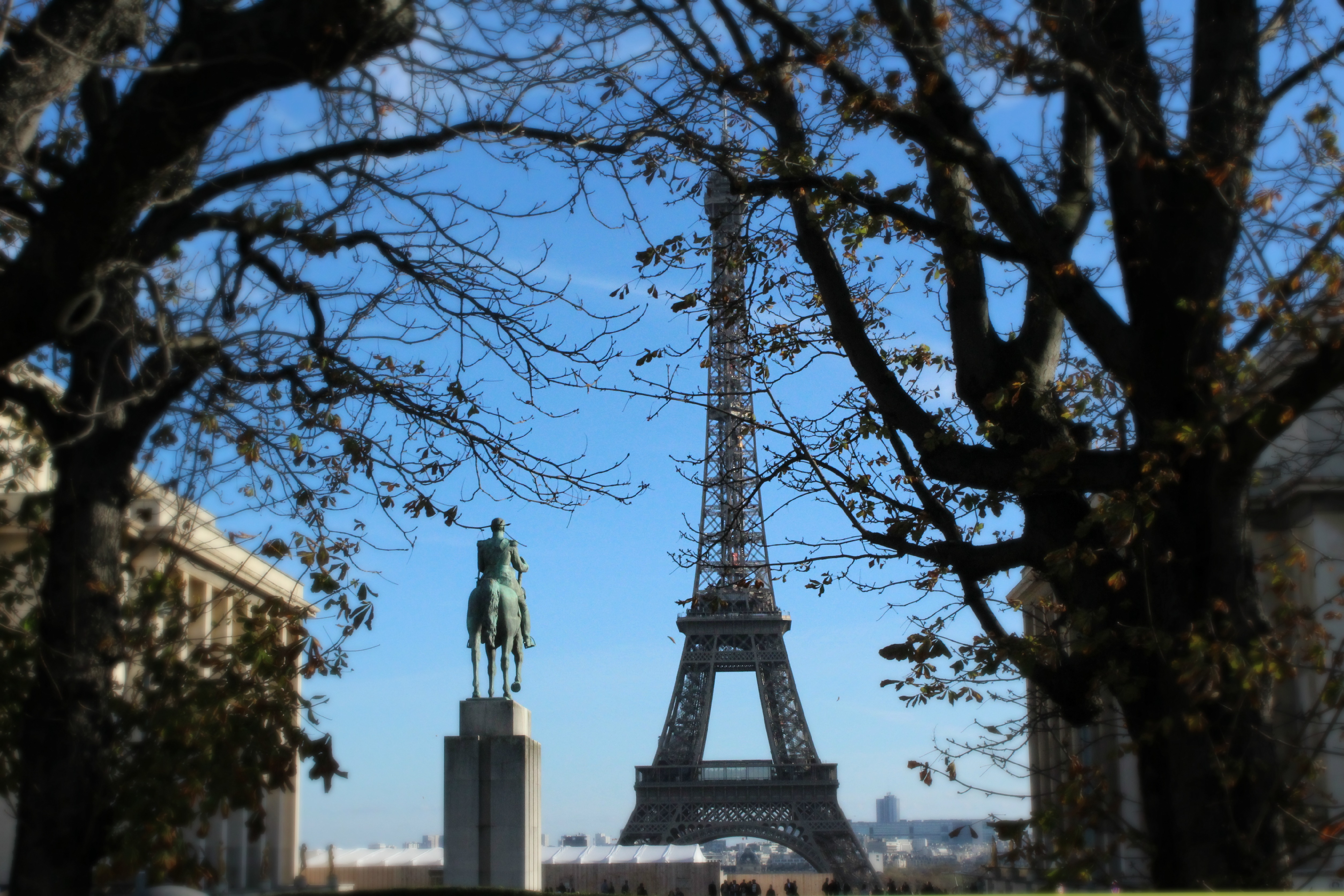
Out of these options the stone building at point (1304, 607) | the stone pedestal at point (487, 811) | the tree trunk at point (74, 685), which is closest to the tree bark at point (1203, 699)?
the stone building at point (1304, 607)

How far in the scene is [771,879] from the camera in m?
114

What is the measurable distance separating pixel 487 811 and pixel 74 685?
43.1 ft

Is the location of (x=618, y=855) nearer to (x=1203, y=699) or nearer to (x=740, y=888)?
(x=740, y=888)

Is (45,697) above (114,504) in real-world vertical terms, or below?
below

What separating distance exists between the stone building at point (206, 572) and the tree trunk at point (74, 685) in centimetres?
26

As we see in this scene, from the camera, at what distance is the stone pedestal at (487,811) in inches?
729

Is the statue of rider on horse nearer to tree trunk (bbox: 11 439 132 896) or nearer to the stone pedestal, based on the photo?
the stone pedestal

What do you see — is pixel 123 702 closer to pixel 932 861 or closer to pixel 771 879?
pixel 932 861

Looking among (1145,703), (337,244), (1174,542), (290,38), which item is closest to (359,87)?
(290,38)

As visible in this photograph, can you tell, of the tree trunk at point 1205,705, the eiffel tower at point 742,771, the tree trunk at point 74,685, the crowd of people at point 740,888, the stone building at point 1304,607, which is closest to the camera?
the tree trunk at point 74,685

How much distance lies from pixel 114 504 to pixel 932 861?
9325 centimetres

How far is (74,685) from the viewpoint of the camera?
6125 mm

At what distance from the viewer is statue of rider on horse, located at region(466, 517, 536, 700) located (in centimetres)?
1942

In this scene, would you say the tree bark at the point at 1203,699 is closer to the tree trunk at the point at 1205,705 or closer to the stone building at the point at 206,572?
the tree trunk at the point at 1205,705
